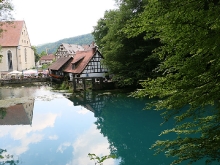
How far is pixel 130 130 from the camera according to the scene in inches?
433

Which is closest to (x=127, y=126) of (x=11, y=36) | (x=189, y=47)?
(x=189, y=47)

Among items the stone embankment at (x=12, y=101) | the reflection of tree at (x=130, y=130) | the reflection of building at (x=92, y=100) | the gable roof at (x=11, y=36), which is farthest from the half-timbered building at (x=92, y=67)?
the gable roof at (x=11, y=36)

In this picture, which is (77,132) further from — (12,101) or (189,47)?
(12,101)

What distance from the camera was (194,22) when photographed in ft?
7.86

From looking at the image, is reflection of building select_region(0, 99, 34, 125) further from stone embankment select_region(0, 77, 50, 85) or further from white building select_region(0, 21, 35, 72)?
white building select_region(0, 21, 35, 72)

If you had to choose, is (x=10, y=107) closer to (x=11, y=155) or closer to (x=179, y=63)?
(x=11, y=155)

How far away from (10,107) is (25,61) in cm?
3041

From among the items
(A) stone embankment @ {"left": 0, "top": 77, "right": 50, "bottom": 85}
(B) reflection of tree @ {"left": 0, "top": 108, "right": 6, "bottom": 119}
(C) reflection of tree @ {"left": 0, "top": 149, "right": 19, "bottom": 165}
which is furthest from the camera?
(A) stone embankment @ {"left": 0, "top": 77, "right": 50, "bottom": 85}

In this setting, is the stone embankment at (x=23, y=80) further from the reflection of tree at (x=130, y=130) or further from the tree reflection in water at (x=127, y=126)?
the reflection of tree at (x=130, y=130)

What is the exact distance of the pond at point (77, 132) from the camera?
26.2 feet

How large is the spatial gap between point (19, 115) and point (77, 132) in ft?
18.9

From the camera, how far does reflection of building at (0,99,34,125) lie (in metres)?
13.1

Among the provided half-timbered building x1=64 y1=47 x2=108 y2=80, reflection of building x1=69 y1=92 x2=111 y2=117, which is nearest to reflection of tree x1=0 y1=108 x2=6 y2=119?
reflection of building x1=69 y1=92 x2=111 y2=117

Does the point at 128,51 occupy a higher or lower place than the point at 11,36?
lower
